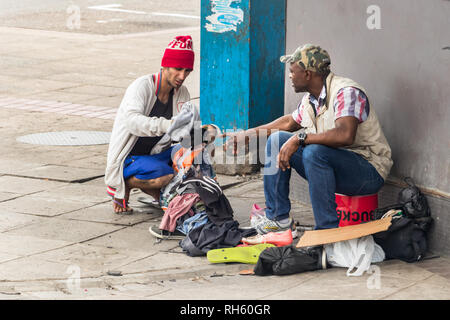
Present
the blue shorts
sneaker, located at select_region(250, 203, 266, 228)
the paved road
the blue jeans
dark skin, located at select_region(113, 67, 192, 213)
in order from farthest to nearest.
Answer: the paved road
the blue shorts
dark skin, located at select_region(113, 67, 192, 213)
sneaker, located at select_region(250, 203, 266, 228)
the blue jeans

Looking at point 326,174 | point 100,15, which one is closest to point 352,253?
point 326,174

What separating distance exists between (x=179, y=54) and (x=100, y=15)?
12902mm

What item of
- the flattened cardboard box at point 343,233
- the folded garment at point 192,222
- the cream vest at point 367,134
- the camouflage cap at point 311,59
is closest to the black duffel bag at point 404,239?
the flattened cardboard box at point 343,233

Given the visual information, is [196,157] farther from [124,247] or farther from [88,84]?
[88,84]

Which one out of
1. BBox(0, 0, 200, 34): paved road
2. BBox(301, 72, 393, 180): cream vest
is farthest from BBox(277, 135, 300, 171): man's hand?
BBox(0, 0, 200, 34): paved road

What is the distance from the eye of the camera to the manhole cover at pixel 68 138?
8.60 meters

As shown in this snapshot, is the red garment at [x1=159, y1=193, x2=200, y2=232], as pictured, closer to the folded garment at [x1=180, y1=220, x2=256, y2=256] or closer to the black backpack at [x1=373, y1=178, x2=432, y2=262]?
the folded garment at [x1=180, y1=220, x2=256, y2=256]

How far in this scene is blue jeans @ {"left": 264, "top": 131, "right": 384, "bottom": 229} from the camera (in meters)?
5.27

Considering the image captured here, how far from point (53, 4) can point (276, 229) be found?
15401 mm

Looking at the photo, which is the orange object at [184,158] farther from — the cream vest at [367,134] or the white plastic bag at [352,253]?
the white plastic bag at [352,253]

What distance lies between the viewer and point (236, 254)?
534 centimetres

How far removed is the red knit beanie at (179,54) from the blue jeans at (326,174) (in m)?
0.89

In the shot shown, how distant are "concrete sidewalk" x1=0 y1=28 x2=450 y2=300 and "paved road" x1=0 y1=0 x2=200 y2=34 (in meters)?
6.69
